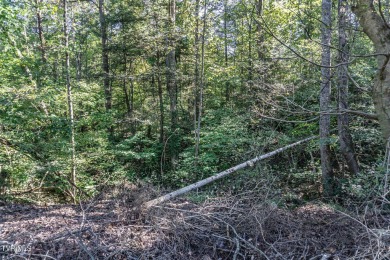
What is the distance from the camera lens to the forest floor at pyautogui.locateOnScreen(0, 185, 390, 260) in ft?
8.05

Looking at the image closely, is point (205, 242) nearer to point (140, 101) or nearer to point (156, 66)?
point (156, 66)

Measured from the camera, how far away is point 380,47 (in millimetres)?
2865

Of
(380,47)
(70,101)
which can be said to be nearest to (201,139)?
(70,101)

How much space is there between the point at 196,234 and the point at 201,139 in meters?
6.87

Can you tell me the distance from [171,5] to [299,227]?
10557mm

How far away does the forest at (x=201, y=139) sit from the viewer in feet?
8.93

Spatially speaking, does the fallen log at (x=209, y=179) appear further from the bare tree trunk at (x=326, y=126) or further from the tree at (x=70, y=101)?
the tree at (x=70, y=101)

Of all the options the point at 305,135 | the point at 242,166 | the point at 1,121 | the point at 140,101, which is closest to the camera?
A: the point at 1,121

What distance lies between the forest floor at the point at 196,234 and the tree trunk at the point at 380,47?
1.17m

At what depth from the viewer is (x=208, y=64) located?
1189 centimetres

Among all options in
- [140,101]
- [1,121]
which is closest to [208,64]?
[140,101]

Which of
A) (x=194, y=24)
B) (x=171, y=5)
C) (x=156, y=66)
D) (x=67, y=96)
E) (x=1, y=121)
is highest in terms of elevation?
(x=171, y=5)

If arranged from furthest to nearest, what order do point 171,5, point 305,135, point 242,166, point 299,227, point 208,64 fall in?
point 208,64 < point 171,5 < point 305,135 < point 242,166 < point 299,227

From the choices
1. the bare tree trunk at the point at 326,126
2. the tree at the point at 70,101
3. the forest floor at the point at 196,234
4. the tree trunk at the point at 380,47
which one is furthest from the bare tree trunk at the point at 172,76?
the tree trunk at the point at 380,47
